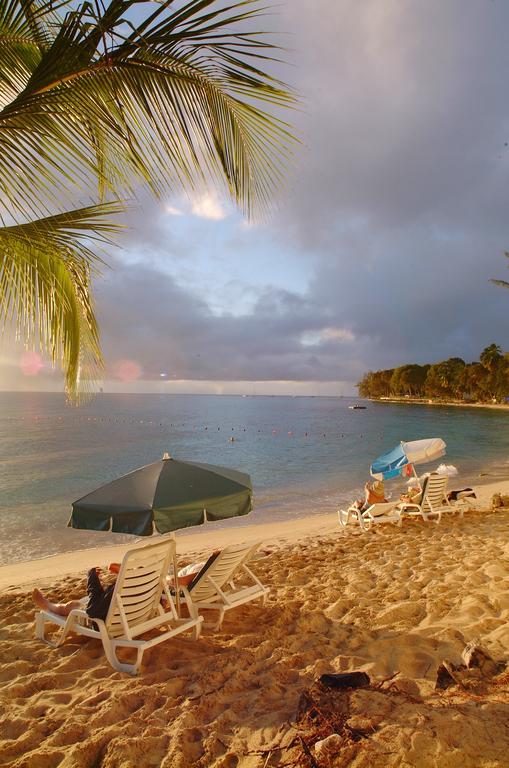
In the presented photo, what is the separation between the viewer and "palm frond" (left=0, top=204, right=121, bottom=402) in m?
2.38

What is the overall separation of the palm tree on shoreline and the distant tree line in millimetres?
104625

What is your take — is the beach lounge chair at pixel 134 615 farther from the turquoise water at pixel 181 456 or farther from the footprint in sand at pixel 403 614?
the turquoise water at pixel 181 456

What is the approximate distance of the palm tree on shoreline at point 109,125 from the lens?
190 cm

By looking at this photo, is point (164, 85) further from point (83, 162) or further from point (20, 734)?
point (20, 734)

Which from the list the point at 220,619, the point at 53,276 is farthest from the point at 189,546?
the point at 53,276

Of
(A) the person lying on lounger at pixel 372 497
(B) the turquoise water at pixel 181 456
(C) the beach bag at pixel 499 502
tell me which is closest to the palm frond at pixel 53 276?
(A) the person lying on lounger at pixel 372 497

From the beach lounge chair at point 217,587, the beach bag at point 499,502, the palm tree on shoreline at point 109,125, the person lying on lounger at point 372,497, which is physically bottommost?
the beach bag at point 499,502

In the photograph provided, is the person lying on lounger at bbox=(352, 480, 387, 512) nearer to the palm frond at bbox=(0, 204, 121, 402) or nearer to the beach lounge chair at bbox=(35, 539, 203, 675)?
the beach lounge chair at bbox=(35, 539, 203, 675)

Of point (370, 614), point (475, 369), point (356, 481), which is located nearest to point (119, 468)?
point (356, 481)

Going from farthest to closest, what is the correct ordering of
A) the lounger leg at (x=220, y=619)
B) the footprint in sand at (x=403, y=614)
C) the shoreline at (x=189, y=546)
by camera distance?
the shoreline at (x=189, y=546) < the lounger leg at (x=220, y=619) < the footprint in sand at (x=403, y=614)

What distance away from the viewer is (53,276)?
2.58m

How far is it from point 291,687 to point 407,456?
8.85 m

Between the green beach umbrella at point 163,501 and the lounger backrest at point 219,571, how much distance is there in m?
0.39

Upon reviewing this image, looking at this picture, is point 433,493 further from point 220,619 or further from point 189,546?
point 220,619
